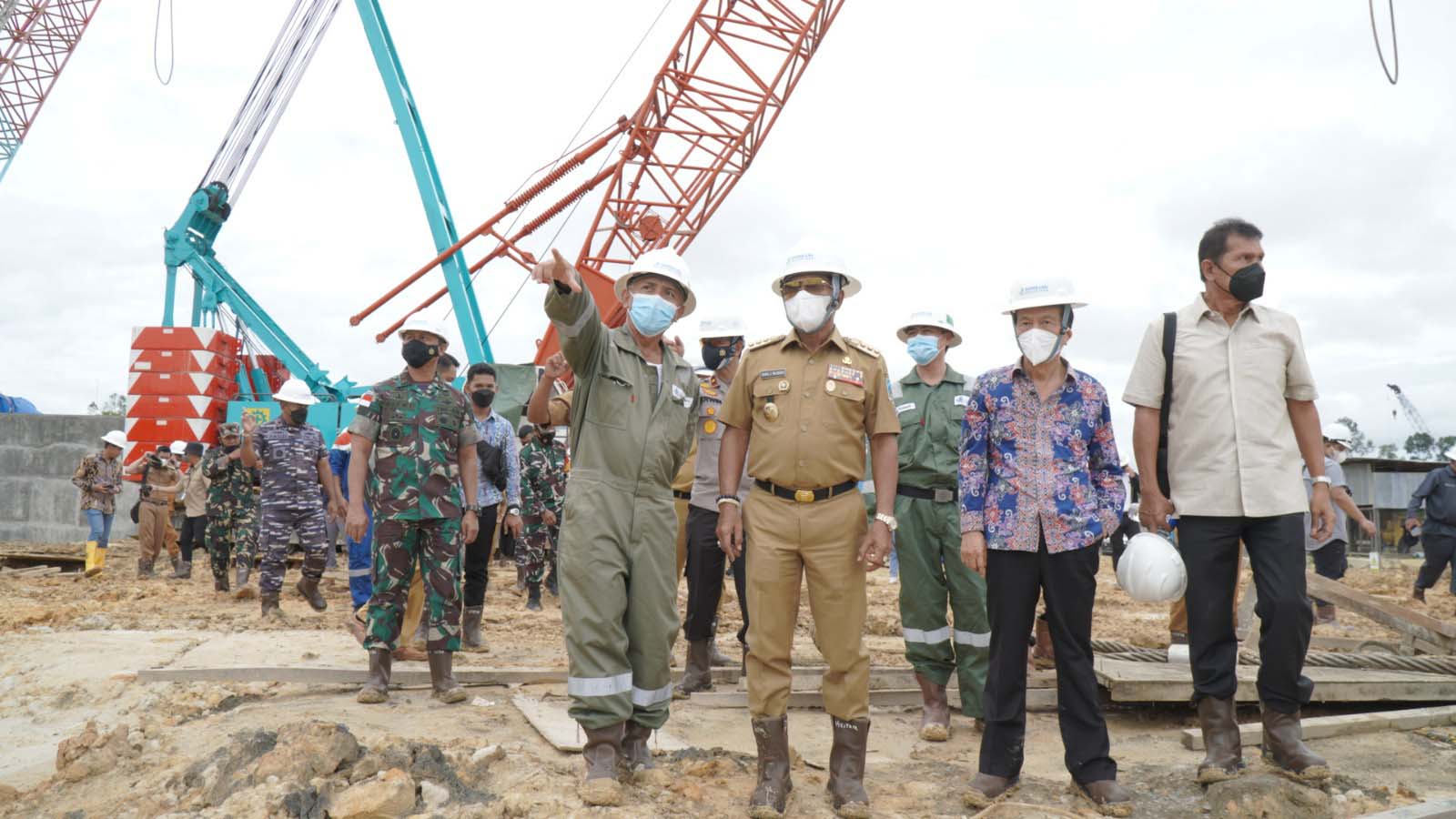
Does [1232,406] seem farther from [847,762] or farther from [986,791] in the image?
[847,762]

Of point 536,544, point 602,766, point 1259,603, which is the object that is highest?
point 1259,603

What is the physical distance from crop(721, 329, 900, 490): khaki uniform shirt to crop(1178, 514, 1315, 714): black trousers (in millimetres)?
1231

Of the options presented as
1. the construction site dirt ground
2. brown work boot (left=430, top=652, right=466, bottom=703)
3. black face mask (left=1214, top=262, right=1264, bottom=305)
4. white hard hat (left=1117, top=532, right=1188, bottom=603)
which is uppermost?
black face mask (left=1214, top=262, right=1264, bottom=305)

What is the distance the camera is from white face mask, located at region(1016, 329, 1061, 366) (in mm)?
3459

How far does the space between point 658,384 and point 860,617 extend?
1131 millimetres

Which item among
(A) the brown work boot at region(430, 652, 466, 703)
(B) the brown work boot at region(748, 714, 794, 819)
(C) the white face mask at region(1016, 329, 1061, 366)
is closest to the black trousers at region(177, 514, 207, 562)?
(A) the brown work boot at region(430, 652, 466, 703)

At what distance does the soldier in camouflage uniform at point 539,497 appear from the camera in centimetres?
816

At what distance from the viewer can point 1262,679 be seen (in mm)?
3570

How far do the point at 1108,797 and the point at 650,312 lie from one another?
2.30m

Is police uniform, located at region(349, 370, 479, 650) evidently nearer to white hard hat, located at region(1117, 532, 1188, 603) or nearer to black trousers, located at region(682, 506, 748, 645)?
black trousers, located at region(682, 506, 748, 645)

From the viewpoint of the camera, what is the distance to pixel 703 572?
507cm

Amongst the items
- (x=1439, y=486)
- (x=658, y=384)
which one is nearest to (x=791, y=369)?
(x=658, y=384)

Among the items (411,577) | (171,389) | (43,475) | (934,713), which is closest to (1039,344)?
(934,713)

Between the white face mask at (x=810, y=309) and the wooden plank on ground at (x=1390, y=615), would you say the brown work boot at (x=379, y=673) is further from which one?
the wooden plank on ground at (x=1390, y=615)
